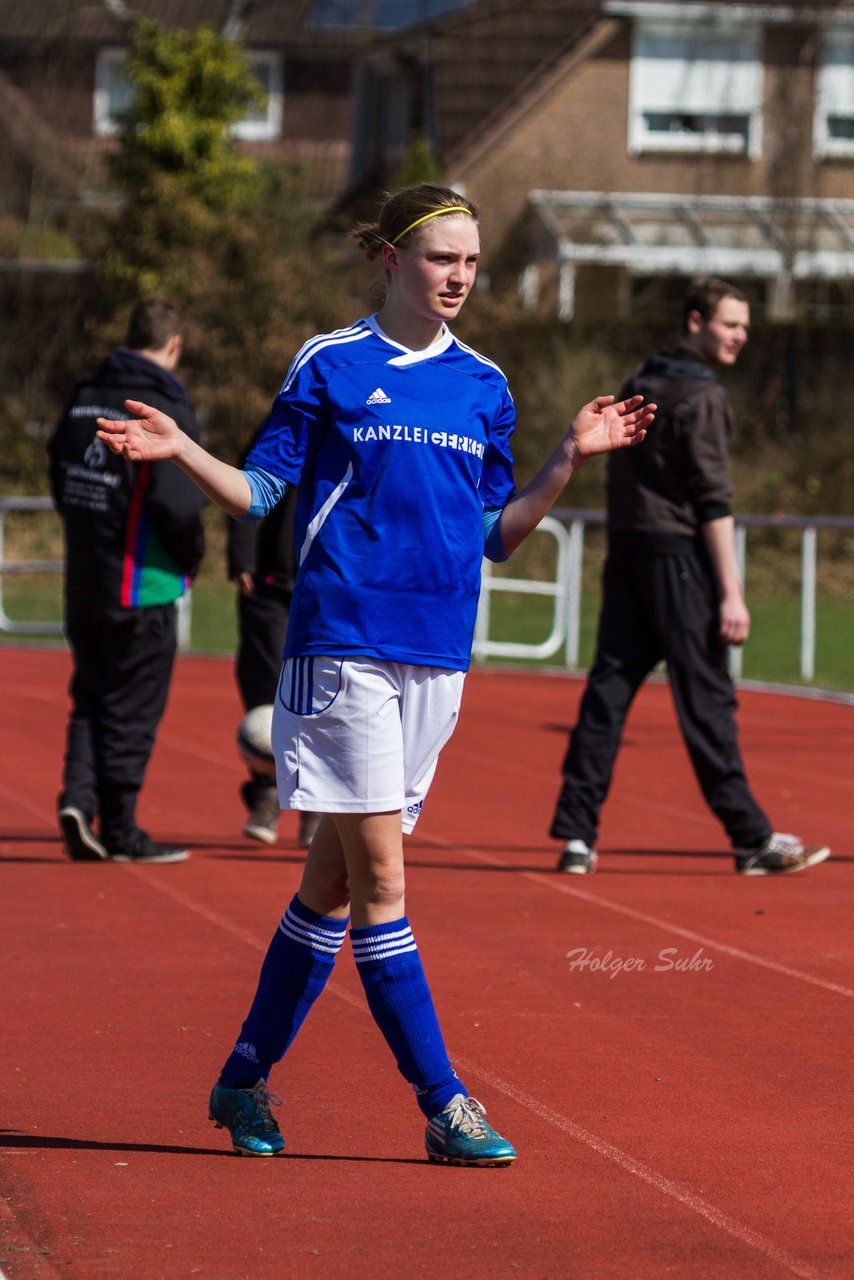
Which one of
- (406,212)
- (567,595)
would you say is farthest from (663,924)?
(567,595)

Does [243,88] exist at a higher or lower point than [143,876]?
higher

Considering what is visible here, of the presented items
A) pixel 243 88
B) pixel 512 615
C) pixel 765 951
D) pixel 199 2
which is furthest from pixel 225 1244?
pixel 199 2

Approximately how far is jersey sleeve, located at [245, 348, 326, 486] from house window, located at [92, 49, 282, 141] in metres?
42.8

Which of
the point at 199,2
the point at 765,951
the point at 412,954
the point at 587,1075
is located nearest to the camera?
the point at 412,954

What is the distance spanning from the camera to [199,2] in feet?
169

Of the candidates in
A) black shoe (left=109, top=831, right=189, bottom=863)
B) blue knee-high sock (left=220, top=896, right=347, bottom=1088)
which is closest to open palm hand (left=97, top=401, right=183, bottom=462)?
blue knee-high sock (left=220, top=896, right=347, bottom=1088)

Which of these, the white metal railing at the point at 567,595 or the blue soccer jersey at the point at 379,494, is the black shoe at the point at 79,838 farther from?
the white metal railing at the point at 567,595

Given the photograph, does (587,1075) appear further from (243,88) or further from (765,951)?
(243,88)

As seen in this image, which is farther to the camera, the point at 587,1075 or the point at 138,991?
the point at 138,991

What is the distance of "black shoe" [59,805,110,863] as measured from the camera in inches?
336

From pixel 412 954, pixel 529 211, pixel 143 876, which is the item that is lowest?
pixel 143 876

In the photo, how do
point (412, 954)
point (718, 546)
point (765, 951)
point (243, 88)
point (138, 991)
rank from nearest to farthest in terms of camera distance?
point (412, 954) → point (138, 991) → point (765, 951) → point (718, 546) → point (243, 88)

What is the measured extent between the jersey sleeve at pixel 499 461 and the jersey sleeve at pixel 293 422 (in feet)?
1.30

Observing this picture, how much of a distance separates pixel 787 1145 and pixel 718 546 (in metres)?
3.71
